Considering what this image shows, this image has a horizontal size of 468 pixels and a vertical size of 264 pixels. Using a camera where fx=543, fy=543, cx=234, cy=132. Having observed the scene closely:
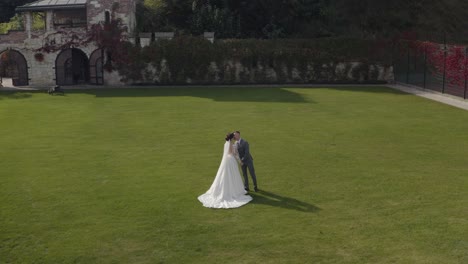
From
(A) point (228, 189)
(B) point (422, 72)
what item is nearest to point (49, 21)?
(B) point (422, 72)

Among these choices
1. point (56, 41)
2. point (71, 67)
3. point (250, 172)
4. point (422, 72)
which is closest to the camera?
point (250, 172)

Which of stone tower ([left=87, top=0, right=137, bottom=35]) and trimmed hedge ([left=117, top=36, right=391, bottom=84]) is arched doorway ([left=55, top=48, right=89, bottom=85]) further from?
trimmed hedge ([left=117, top=36, right=391, bottom=84])

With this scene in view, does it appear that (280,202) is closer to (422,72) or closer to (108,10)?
(422,72)

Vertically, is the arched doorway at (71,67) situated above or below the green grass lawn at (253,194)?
above

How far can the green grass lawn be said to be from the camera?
12141 millimetres

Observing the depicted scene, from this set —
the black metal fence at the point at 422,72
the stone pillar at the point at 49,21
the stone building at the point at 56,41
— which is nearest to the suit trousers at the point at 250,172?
the black metal fence at the point at 422,72

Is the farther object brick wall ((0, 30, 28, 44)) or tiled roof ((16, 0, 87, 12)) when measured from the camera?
brick wall ((0, 30, 28, 44))

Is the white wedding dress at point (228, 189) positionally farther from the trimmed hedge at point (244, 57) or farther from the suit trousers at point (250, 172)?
the trimmed hedge at point (244, 57)

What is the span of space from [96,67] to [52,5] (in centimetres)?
626

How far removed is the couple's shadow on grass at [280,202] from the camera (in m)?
14.6

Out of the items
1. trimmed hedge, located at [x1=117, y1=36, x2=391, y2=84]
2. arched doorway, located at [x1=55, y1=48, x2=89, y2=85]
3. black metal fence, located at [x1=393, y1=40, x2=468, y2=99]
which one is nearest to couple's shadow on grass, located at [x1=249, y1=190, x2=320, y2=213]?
black metal fence, located at [x1=393, y1=40, x2=468, y2=99]

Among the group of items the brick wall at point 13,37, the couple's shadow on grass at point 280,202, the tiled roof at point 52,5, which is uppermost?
the tiled roof at point 52,5

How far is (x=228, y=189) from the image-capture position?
15469 mm

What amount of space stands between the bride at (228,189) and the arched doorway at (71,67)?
115 ft
